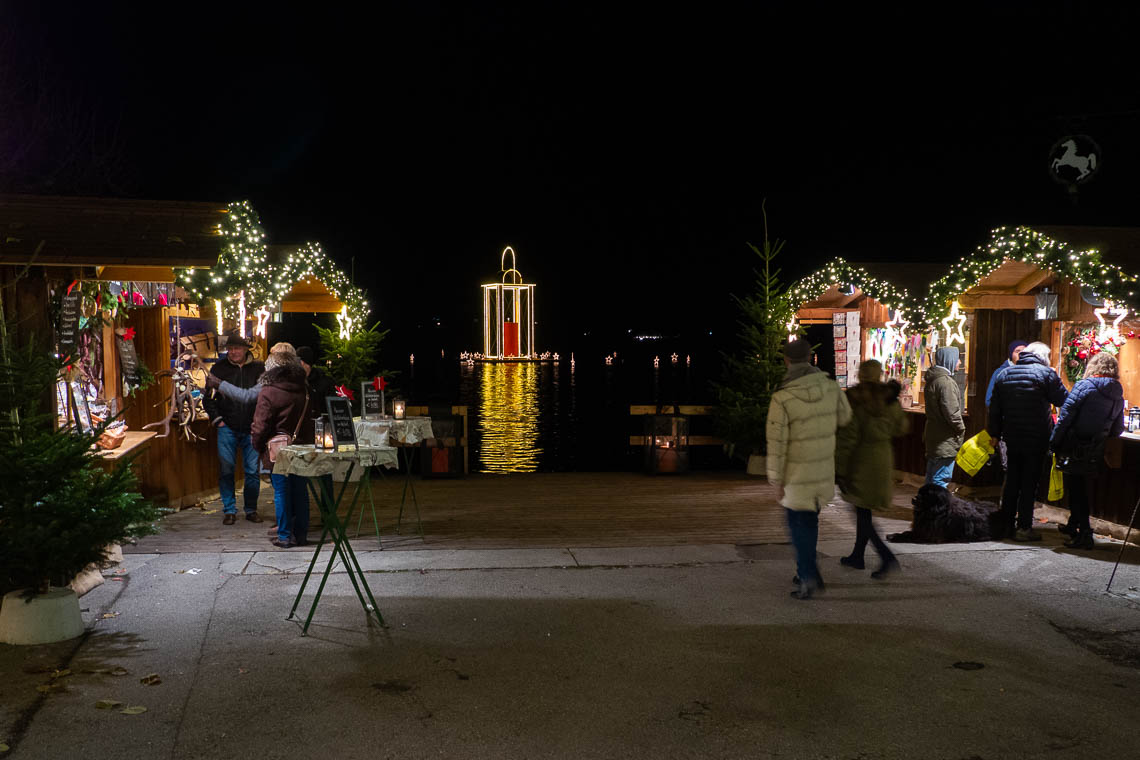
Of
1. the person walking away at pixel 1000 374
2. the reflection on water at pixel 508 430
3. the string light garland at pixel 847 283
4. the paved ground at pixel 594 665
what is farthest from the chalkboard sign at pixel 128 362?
the string light garland at pixel 847 283

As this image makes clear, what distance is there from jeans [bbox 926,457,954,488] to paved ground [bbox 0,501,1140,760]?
1898 millimetres

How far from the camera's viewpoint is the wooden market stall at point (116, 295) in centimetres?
754

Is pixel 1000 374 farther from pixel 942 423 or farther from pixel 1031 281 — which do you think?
pixel 1031 281

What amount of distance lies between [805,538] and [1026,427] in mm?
3315

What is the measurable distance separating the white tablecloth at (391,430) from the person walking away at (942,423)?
204 inches

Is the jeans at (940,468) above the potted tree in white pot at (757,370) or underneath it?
underneath

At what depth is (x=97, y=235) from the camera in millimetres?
7820

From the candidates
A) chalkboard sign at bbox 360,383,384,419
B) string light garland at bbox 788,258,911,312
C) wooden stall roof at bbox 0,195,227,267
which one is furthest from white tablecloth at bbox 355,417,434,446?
string light garland at bbox 788,258,911,312

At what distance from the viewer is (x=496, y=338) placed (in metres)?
11.7

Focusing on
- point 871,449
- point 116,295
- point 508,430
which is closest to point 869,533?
point 871,449

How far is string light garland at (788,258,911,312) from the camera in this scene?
40.3 feet

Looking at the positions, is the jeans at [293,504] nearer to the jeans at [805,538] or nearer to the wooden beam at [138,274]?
the wooden beam at [138,274]

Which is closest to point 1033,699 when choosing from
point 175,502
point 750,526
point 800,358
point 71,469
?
point 800,358

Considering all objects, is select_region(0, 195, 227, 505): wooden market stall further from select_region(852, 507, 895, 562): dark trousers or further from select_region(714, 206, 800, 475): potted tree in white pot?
select_region(714, 206, 800, 475): potted tree in white pot
